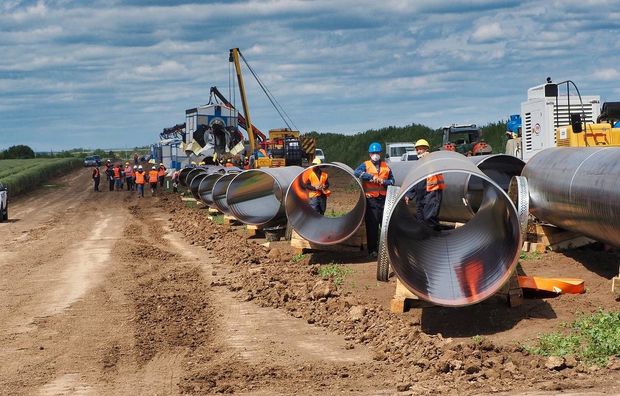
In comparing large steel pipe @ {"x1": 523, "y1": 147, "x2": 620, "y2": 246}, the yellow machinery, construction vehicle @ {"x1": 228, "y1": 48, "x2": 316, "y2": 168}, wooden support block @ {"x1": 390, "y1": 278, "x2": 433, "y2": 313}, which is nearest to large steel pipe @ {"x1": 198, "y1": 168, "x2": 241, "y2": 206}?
construction vehicle @ {"x1": 228, "y1": 48, "x2": 316, "y2": 168}

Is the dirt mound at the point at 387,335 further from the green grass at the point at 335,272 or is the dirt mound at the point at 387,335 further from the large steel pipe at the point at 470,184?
the large steel pipe at the point at 470,184

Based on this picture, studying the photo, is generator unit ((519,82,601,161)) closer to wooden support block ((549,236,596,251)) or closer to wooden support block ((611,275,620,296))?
wooden support block ((549,236,596,251))

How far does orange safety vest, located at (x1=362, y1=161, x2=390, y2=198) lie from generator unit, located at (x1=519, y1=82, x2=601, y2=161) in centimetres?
446

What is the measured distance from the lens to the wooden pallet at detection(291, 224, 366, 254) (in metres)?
15.9

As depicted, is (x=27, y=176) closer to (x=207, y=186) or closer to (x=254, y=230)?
(x=207, y=186)

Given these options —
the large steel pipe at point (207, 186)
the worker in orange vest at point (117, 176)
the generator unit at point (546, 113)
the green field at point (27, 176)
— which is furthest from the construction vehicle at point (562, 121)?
the green field at point (27, 176)

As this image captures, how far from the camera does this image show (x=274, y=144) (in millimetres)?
43344

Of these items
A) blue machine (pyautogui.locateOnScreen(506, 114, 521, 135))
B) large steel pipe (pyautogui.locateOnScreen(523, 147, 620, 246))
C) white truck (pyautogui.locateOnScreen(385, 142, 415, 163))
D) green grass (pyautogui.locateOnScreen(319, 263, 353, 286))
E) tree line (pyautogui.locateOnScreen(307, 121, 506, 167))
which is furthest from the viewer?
tree line (pyautogui.locateOnScreen(307, 121, 506, 167))

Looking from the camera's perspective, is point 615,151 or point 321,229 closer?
point 615,151

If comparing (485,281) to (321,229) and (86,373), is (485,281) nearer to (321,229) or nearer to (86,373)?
(86,373)

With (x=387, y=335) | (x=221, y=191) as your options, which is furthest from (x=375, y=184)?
(x=221, y=191)

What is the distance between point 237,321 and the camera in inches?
455

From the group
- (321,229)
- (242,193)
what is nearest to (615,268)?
(321,229)

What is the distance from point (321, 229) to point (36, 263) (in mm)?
5748
